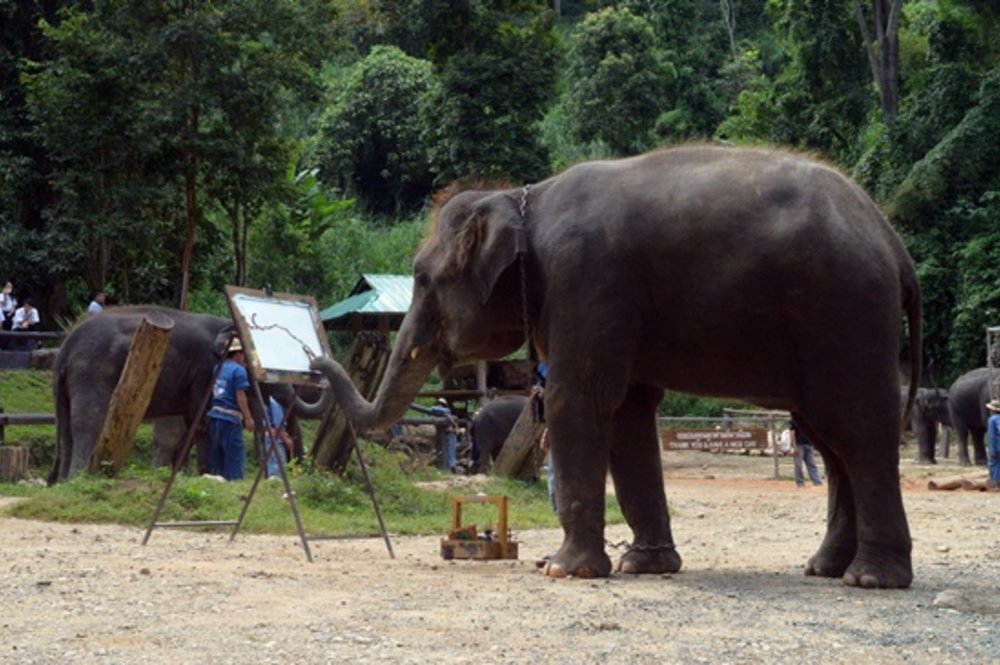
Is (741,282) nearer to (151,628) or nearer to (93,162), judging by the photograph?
(151,628)

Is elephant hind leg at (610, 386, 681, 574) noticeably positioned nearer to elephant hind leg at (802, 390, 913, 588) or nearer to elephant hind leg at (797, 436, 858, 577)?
elephant hind leg at (797, 436, 858, 577)

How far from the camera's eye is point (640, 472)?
35.6ft

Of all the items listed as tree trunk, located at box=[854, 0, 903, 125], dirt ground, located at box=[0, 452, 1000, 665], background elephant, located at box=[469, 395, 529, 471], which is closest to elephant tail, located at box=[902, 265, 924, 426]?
dirt ground, located at box=[0, 452, 1000, 665]

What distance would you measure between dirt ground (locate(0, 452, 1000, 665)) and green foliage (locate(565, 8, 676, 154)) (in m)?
36.2

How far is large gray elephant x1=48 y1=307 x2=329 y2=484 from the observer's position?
56.1 feet

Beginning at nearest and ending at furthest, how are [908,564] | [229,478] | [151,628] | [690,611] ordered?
[151,628]
[690,611]
[908,564]
[229,478]

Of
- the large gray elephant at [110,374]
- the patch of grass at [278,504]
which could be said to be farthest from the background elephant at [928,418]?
the patch of grass at [278,504]

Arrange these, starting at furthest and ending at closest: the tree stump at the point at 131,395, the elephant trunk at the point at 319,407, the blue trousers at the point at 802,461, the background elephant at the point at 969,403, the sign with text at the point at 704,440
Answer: the background elephant at the point at 969,403 → the sign with text at the point at 704,440 → the blue trousers at the point at 802,461 → the tree stump at the point at 131,395 → the elephant trunk at the point at 319,407

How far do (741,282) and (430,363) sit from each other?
7.21ft

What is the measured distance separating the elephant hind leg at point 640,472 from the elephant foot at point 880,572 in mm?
1384

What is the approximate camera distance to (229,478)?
55.1 ft

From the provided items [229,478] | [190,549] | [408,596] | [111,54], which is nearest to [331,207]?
[111,54]

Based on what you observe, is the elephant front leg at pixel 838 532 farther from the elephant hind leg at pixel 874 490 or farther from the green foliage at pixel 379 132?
the green foliage at pixel 379 132

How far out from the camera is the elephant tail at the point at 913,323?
10.1 metres
